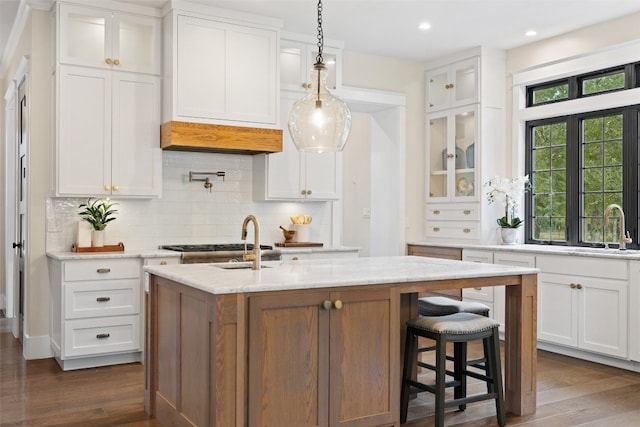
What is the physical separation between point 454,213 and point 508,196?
61cm

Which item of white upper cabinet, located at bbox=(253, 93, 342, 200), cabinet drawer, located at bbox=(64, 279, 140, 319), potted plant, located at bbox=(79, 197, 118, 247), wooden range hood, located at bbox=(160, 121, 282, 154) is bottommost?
cabinet drawer, located at bbox=(64, 279, 140, 319)

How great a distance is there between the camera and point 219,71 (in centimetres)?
516

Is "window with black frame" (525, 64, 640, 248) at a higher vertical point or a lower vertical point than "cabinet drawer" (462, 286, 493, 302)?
higher

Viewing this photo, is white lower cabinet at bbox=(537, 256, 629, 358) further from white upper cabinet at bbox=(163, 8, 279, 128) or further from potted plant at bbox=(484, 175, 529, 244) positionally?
white upper cabinet at bbox=(163, 8, 279, 128)

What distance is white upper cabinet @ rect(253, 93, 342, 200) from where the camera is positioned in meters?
5.65

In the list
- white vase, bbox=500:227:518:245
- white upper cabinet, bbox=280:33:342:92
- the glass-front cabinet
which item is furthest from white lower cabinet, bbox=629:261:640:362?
white upper cabinet, bbox=280:33:342:92

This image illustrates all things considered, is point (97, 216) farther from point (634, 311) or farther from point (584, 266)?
point (634, 311)

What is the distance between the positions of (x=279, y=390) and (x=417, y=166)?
4.35 metres

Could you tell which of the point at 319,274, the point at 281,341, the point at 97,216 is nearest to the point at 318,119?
the point at 319,274

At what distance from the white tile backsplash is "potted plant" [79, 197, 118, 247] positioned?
0.23ft

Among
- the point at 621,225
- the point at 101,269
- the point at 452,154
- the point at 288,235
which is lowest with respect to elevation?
the point at 101,269

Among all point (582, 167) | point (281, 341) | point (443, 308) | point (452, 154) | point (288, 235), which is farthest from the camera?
point (452, 154)

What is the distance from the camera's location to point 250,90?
531cm

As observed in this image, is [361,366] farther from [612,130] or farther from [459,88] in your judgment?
[459,88]
